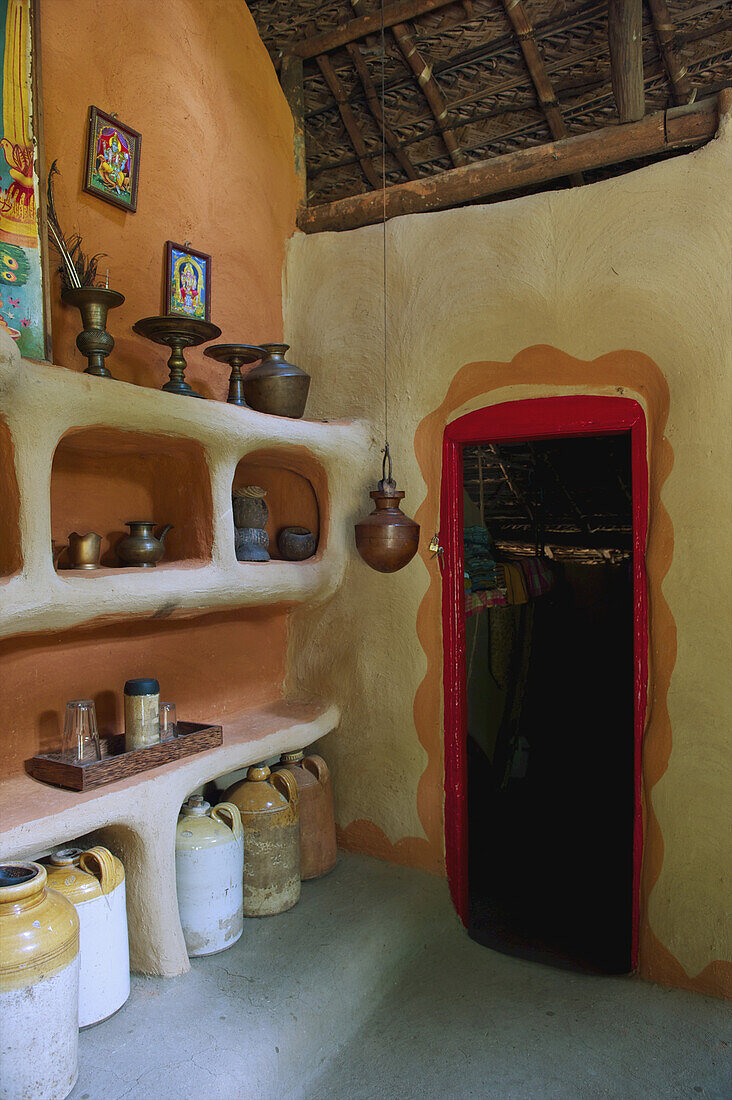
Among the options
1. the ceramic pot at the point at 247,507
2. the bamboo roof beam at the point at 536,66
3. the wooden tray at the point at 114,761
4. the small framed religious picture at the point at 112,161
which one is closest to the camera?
the wooden tray at the point at 114,761

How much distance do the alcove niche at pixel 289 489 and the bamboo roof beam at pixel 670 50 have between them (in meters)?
2.30

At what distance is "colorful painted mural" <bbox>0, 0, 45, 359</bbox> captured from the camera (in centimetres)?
226

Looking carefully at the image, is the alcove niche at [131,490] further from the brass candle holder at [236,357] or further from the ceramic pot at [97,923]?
the ceramic pot at [97,923]

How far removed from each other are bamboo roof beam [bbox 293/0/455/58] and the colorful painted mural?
4.93ft

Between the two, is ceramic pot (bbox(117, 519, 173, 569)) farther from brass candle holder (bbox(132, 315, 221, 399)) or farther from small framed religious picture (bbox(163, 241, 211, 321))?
small framed religious picture (bbox(163, 241, 211, 321))

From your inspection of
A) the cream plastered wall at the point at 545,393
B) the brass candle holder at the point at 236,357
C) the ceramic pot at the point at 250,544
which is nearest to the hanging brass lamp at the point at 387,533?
the cream plastered wall at the point at 545,393

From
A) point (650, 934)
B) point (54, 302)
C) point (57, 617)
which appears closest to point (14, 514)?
point (57, 617)

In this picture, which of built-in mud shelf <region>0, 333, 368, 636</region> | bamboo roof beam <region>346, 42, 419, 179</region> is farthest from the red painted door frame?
bamboo roof beam <region>346, 42, 419, 179</region>

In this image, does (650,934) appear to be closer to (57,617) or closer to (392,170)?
(57,617)

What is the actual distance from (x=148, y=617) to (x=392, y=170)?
2.73m

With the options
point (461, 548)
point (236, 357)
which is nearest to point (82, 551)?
point (236, 357)

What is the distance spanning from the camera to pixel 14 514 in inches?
80.0

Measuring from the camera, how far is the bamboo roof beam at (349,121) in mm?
3562

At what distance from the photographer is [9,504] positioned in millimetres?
2045
